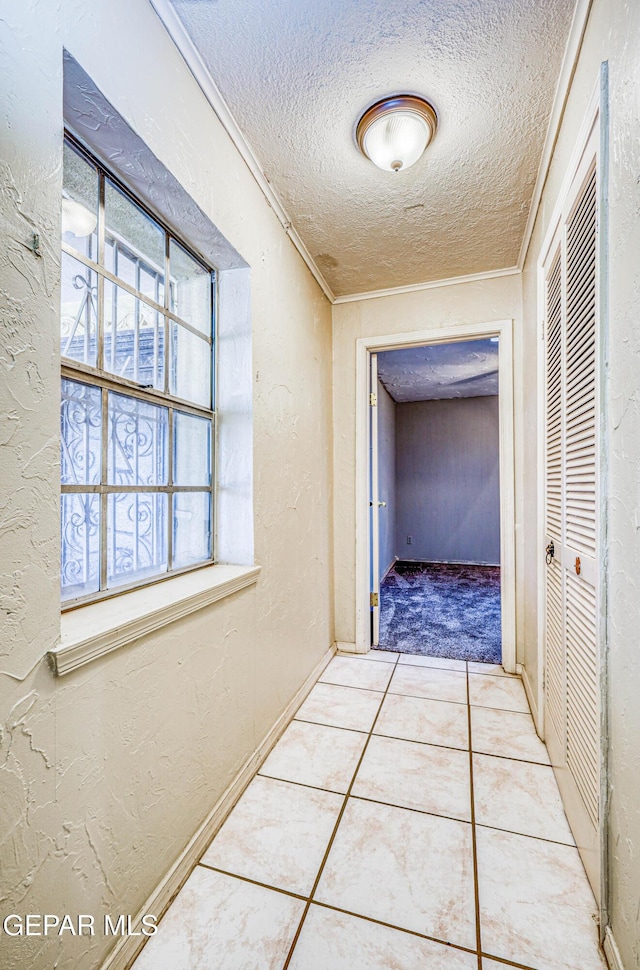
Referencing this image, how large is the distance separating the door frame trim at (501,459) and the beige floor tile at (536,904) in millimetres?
1271

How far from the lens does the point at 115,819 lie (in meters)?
0.97

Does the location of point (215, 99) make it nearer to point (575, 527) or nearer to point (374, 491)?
point (575, 527)

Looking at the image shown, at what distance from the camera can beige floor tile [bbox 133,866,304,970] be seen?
3.24 feet

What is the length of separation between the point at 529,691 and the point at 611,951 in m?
1.24

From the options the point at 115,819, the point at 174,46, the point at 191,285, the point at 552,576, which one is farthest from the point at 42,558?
the point at 552,576

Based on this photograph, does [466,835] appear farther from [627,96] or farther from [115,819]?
[627,96]

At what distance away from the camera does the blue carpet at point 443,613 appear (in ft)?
9.32

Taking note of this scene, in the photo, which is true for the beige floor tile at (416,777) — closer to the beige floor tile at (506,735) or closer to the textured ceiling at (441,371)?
the beige floor tile at (506,735)

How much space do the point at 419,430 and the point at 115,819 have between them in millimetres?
5682

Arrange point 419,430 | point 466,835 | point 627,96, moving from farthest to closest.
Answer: point 419,430, point 466,835, point 627,96

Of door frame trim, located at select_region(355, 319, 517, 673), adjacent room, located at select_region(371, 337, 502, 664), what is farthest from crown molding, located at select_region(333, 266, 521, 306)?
adjacent room, located at select_region(371, 337, 502, 664)

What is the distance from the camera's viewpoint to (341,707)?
2109 millimetres

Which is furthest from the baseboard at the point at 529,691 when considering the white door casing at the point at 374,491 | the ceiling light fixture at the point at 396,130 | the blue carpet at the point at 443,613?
the ceiling light fixture at the point at 396,130

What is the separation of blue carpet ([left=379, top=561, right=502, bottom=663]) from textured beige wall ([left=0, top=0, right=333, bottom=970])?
1548mm
